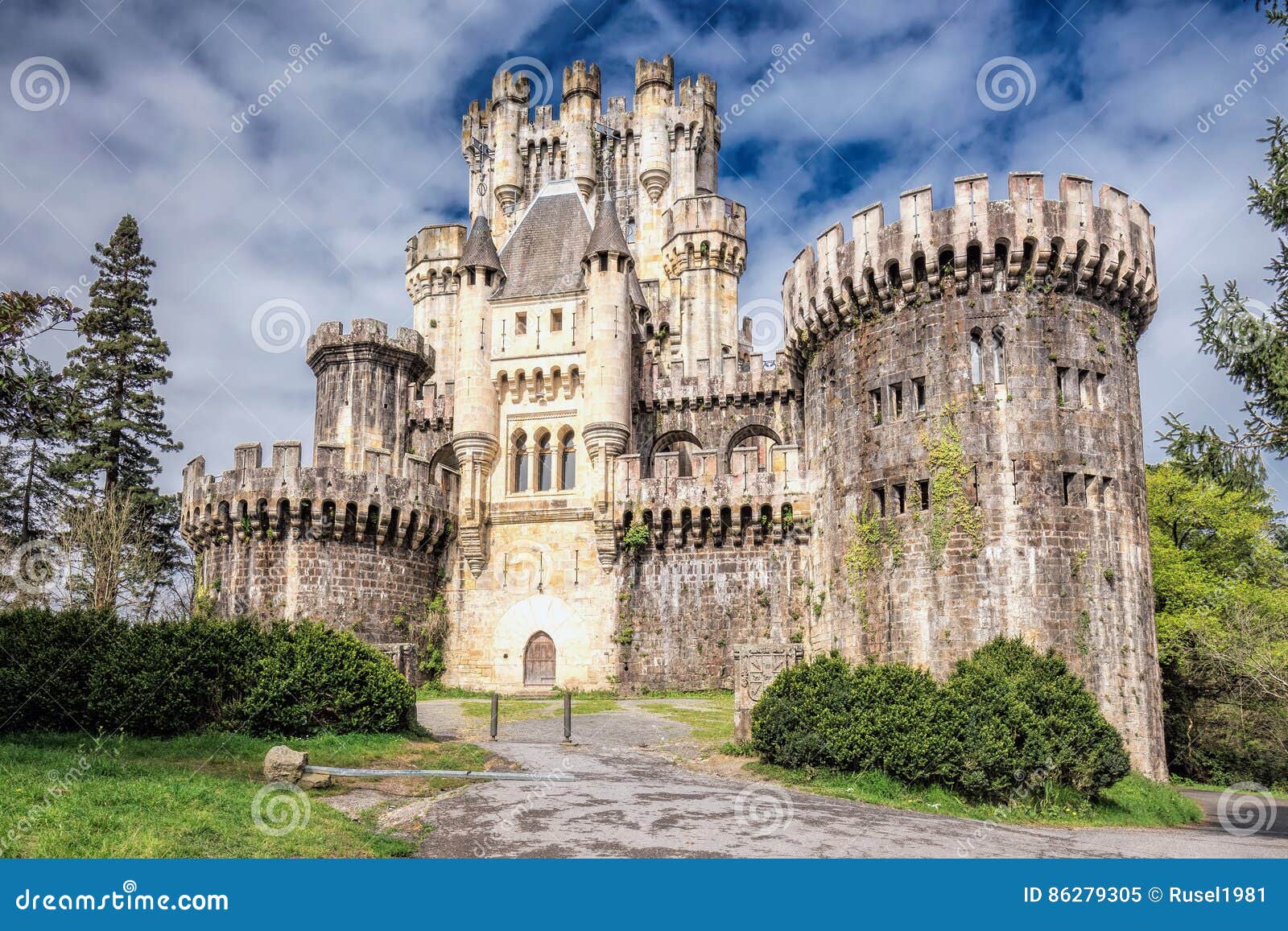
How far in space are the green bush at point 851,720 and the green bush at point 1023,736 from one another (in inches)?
18.2

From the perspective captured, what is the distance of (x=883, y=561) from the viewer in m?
27.1

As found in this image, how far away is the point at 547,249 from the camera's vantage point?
41.5 m

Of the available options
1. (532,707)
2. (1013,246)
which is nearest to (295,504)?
(532,707)

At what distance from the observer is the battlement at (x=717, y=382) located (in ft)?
125

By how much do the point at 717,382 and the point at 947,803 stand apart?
22.8 metres

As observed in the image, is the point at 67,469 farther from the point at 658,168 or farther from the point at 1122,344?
the point at 1122,344

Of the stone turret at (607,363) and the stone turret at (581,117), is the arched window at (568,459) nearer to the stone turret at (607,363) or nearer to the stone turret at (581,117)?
the stone turret at (607,363)

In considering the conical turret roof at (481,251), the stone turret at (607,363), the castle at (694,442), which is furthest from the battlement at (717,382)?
the conical turret roof at (481,251)

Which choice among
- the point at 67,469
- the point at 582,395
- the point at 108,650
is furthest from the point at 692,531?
the point at 67,469

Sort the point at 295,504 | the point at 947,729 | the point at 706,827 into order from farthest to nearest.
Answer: the point at 295,504 → the point at 947,729 → the point at 706,827

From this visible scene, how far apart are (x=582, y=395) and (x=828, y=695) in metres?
19.6

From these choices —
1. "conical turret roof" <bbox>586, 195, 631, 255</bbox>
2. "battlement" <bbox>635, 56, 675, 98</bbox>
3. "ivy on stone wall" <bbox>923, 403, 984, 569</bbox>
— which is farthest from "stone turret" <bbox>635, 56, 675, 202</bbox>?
"ivy on stone wall" <bbox>923, 403, 984, 569</bbox>

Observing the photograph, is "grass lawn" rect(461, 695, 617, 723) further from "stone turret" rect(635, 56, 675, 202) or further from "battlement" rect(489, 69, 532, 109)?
"battlement" rect(489, 69, 532, 109)

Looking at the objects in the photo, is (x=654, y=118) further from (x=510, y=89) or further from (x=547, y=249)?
(x=547, y=249)
